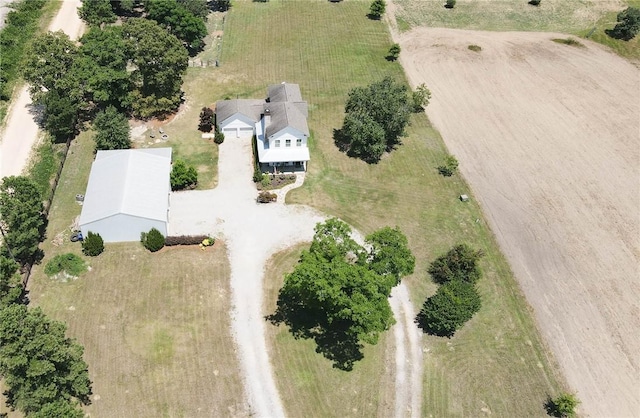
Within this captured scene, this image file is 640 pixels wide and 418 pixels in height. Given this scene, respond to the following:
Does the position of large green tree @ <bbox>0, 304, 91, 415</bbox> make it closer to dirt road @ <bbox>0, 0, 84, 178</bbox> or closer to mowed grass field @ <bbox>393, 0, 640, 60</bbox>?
dirt road @ <bbox>0, 0, 84, 178</bbox>

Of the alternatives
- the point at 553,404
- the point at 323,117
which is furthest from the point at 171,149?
the point at 553,404

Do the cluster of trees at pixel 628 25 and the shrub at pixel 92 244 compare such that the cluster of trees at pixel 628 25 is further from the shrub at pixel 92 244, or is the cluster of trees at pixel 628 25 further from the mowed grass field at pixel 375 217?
the shrub at pixel 92 244

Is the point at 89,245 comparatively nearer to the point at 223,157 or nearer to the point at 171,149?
the point at 171,149

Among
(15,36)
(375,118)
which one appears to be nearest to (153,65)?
(375,118)

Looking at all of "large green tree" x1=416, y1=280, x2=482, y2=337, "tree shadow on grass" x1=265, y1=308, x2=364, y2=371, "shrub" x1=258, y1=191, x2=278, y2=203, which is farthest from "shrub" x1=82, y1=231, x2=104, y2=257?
"large green tree" x1=416, y1=280, x2=482, y2=337

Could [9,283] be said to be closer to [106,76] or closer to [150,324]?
[150,324]
